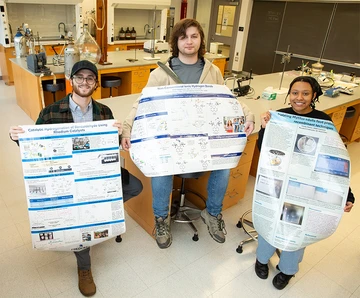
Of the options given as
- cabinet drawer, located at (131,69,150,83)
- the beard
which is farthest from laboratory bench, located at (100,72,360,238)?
cabinet drawer, located at (131,69,150,83)

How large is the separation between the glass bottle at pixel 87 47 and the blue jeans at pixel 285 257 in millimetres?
3169

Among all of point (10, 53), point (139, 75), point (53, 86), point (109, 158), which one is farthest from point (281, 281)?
point (10, 53)

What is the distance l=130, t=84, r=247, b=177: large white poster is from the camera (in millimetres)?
1706

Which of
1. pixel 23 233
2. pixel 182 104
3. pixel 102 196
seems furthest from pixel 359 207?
pixel 23 233

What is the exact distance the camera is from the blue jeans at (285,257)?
5.96 feet

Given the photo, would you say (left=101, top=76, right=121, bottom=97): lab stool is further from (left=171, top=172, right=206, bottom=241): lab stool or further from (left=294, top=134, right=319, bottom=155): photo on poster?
(left=294, top=134, right=319, bottom=155): photo on poster

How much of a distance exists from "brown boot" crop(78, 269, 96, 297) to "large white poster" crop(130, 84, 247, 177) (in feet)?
2.32

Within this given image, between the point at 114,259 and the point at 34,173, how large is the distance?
0.89 meters

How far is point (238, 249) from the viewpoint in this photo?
2.19m

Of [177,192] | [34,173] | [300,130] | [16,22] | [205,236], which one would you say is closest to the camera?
[34,173]

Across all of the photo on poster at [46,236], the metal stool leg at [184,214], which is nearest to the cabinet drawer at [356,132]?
the metal stool leg at [184,214]

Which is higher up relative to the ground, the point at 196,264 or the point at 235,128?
the point at 235,128

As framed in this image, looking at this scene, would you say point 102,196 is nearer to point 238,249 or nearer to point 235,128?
point 235,128

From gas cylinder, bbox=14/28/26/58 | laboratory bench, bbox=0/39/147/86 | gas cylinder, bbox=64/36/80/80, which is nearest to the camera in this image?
gas cylinder, bbox=64/36/80/80
